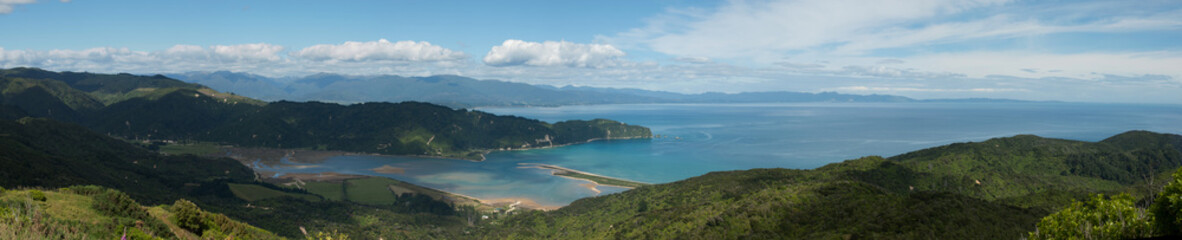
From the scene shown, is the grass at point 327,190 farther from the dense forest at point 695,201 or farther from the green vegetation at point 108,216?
the green vegetation at point 108,216

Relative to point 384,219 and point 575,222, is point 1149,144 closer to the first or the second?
point 575,222

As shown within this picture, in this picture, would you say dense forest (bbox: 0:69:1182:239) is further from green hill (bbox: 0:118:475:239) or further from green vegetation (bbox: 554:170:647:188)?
green vegetation (bbox: 554:170:647:188)

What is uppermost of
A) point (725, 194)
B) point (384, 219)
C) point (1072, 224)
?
point (1072, 224)

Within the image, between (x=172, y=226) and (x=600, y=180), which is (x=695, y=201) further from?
(x=600, y=180)

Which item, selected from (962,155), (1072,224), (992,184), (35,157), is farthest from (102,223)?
(962,155)

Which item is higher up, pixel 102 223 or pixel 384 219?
pixel 102 223

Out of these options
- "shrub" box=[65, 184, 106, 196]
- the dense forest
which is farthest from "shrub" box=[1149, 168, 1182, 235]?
"shrub" box=[65, 184, 106, 196]
